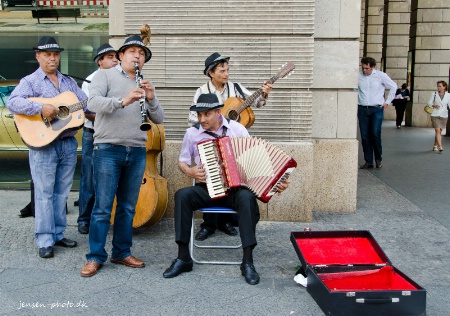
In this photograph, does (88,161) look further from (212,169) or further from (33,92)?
(212,169)

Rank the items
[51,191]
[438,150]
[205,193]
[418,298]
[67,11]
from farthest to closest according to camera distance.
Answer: [438,150], [67,11], [51,191], [205,193], [418,298]

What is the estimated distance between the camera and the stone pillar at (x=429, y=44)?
64.9 feet

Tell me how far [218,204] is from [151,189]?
2.83 feet

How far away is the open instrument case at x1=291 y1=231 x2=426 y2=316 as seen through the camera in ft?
13.5

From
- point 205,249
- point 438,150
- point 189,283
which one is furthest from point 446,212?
point 438,150

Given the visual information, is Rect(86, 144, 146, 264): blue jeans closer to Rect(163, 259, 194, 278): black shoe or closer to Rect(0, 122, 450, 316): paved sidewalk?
Rect(0, 122, 450, 316): paved sidewalk

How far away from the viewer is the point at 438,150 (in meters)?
13.7

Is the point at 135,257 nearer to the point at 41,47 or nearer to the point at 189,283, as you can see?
the point at 189,283

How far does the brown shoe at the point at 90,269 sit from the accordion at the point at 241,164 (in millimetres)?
1161

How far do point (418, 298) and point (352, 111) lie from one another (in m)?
3.49

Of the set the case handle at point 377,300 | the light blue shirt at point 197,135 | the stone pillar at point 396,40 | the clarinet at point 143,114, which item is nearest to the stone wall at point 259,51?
the light blue shirt at point 197,135

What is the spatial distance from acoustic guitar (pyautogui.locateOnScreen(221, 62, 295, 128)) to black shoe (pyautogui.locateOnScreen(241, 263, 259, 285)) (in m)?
1.58

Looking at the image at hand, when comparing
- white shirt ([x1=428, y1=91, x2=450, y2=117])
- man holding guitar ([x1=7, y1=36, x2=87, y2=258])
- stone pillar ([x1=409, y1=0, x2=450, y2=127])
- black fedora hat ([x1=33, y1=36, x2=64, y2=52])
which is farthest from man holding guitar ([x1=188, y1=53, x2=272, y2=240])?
stone pillar ([x1=409, y1=0, x2=450, y2=127])

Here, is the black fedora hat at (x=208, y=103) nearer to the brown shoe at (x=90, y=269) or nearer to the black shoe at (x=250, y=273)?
the black shoe at (x=250, y=273)
